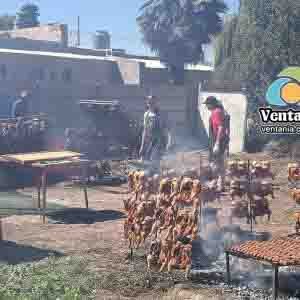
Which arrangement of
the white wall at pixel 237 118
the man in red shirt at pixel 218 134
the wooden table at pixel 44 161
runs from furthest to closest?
the white wall at pixel 237 118
the wooden table at pixel 44 161
the man in red shirt at pixel 218 134

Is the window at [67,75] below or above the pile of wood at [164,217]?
above

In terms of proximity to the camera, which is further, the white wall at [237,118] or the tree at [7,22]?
the tree at [7,22]

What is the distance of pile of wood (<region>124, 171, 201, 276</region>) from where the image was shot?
759 cm

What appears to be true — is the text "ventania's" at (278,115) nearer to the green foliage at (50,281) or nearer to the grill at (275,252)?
the grill at (275,252)

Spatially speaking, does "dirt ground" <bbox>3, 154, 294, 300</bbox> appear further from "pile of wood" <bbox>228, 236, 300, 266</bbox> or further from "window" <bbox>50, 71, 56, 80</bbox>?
"window" <bbox>50, 71, 56, 80</bbox>

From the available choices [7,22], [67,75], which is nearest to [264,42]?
[67,75]

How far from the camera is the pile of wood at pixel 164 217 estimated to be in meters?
7.59

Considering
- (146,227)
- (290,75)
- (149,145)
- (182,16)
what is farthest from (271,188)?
(182,16)

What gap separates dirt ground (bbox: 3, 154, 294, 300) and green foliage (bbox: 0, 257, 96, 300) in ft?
0.94

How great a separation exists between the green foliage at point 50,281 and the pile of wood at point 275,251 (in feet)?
6.18

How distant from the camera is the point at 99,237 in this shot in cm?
991

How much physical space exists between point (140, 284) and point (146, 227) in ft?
4.19

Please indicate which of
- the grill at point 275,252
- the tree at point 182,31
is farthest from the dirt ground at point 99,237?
the tree at point 182,31

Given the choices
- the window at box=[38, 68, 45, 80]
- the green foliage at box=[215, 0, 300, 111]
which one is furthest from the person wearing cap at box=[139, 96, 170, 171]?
the window at box=[38, 68, 45, 80]
